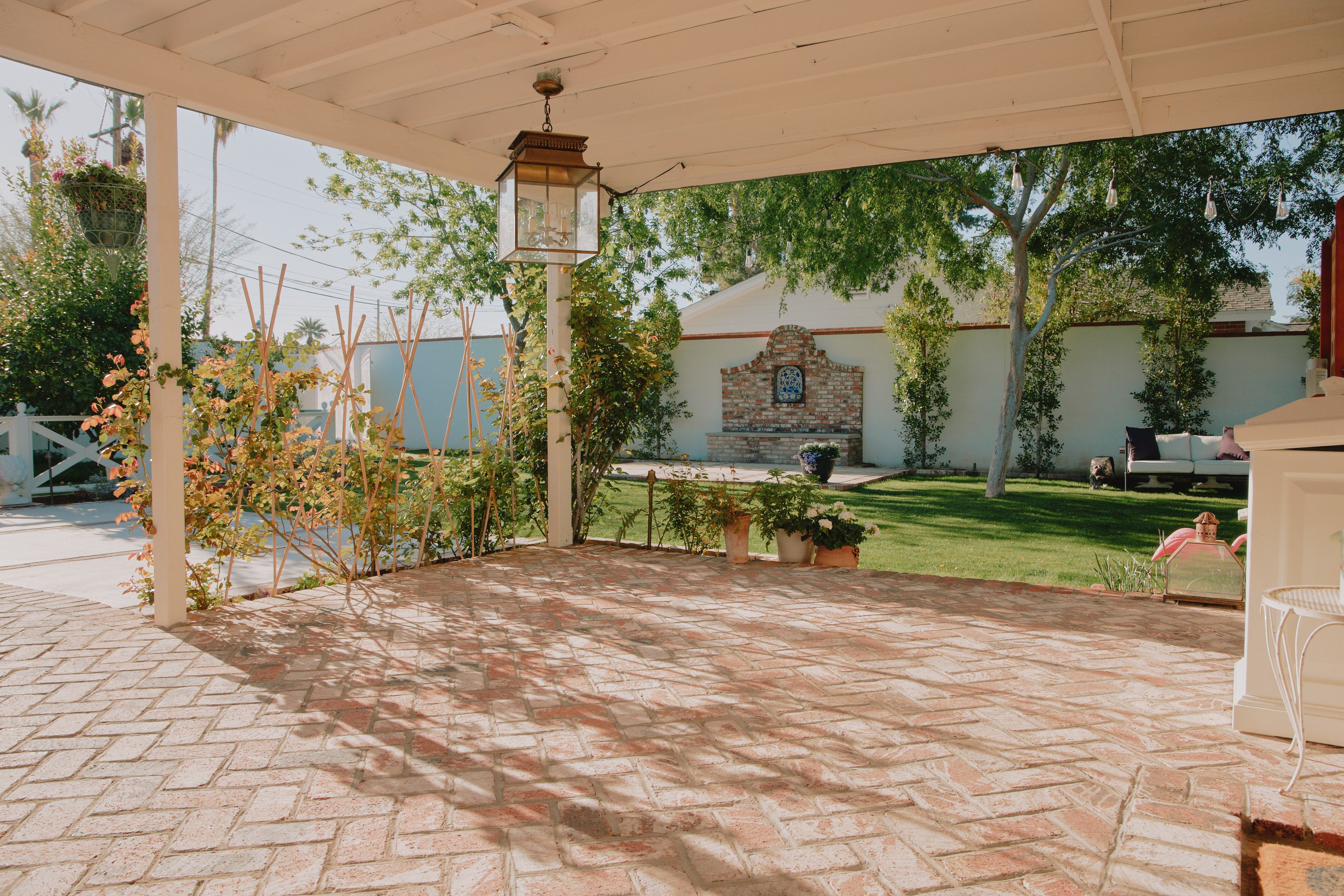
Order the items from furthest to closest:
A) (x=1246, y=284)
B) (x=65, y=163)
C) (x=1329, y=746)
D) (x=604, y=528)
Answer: (x=1246, y=284) < (x=604, y=528) < (x=65, y=163) < (x=1329, y=746)

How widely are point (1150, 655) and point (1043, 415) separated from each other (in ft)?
33.4

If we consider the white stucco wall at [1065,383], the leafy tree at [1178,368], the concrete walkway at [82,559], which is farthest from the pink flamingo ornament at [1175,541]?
the white stucco wall at [1065,383]

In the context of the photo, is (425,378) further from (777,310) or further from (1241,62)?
(1241,62)

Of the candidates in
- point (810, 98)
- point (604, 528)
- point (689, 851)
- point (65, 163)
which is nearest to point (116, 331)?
point (65, 163)

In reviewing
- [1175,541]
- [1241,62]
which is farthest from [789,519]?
[1241,62]

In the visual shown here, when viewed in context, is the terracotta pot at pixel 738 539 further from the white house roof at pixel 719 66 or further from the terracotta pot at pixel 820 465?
the terracotta pot at pixel 820 465

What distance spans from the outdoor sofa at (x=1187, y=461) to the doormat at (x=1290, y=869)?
10248 mm

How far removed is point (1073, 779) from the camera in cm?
230

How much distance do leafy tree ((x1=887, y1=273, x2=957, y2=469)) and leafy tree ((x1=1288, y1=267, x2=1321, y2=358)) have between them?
4.73 meters

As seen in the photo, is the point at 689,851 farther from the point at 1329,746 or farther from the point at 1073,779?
the point at 1329,746

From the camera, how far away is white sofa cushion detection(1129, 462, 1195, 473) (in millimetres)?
10773

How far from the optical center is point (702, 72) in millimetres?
4059

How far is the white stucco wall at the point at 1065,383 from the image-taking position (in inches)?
458

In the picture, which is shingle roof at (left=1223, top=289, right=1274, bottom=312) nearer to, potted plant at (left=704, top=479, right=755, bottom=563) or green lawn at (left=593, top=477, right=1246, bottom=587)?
green lawn at (left=593, top=477, right=1246, bottom=587)
